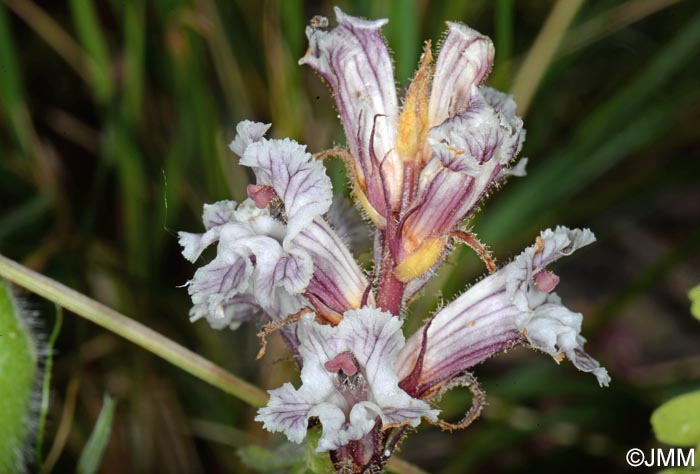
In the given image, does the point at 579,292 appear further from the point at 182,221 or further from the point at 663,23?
the point at 182,221

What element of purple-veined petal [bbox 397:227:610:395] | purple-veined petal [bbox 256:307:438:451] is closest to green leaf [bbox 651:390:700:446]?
purple-veined petal [bbox 397:227:610:395]

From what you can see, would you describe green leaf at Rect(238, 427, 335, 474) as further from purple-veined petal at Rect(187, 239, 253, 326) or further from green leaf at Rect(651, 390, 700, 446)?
green leaf at Rect(651, 390, 700, 446)

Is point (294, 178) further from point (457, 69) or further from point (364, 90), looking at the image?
point (457, 69)

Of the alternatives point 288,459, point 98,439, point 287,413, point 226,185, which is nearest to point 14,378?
point 98,439

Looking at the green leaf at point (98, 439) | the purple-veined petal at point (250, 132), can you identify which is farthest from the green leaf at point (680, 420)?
the green leaf at point (98, 439)

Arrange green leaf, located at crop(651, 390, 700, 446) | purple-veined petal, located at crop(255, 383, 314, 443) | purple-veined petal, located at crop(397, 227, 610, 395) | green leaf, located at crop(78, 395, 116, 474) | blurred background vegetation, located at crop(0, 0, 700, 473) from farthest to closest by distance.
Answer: blurred background vegetation, located at crop(0, 0, 700, 473) < green leaf, located at crop(78, 395, 116, 474) < green leaf, located at crop(651, 390, 700, 446) < purple-veined petal, located at crop(397, 227, 610, 395) < purple-veined petal, located at crop(255, 383, 314, 443)

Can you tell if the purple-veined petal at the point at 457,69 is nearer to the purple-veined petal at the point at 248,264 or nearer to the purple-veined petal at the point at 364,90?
the purple-veined petal at the point at 364,90

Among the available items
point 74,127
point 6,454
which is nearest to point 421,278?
point 6,454
